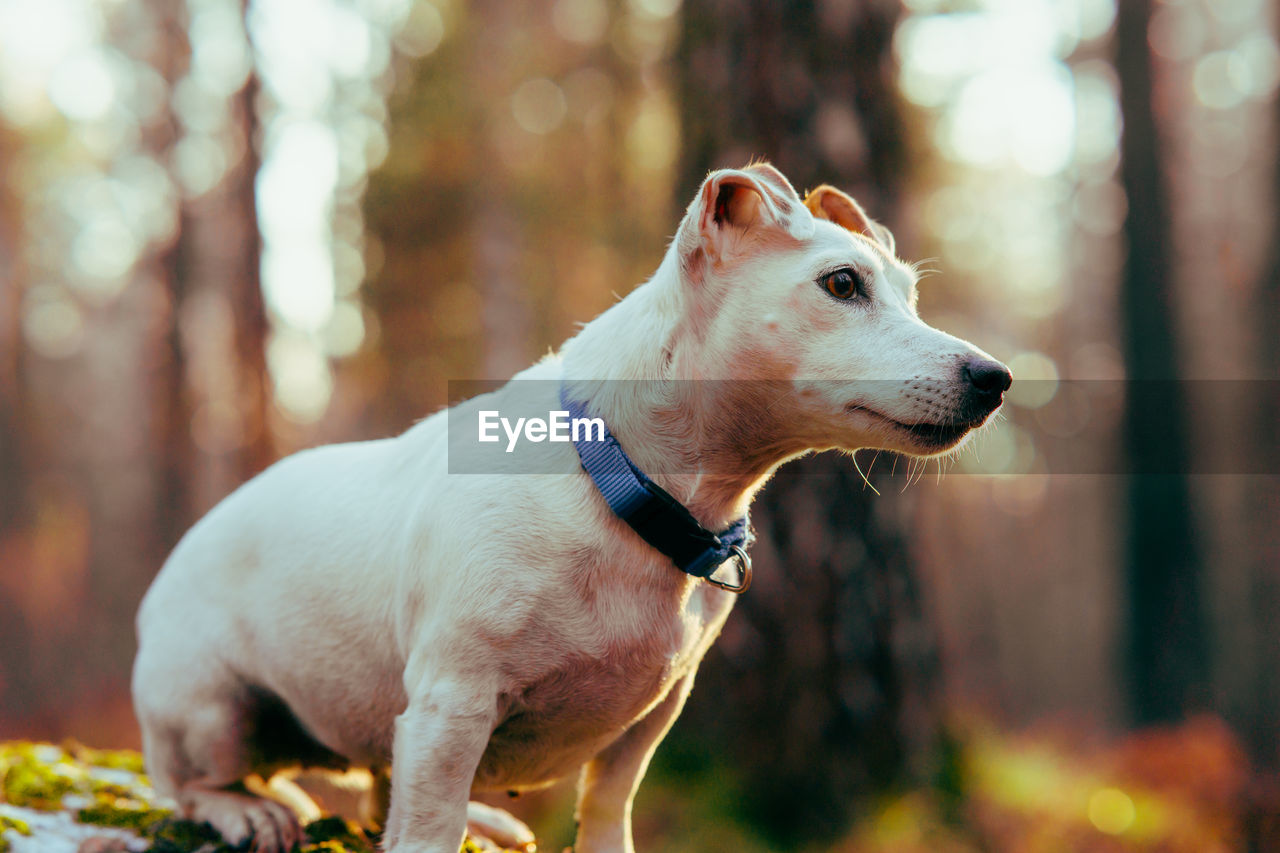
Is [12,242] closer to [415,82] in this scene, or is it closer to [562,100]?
[415,82]

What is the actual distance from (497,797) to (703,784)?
3320 millimetres

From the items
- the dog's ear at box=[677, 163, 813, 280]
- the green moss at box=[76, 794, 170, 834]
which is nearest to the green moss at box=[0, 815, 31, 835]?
the green moss at box=[76, 794, 170, 834]

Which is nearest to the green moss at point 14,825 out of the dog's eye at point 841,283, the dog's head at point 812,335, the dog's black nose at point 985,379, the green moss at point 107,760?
the green moss at point 107,760

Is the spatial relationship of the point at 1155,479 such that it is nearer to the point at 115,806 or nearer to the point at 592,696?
the point at 592,696

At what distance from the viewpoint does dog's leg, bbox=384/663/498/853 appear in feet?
7.13

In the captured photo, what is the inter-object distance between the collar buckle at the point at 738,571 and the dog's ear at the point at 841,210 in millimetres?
1053

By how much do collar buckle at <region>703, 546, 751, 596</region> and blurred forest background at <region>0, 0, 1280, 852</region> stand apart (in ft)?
6.63

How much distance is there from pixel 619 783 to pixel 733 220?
1696mm

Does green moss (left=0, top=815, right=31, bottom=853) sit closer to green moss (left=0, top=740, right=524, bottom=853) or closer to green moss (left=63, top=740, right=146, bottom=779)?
green moss (left=0, top=740, right=524, bottom=853)

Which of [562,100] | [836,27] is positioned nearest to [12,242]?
[562,100]

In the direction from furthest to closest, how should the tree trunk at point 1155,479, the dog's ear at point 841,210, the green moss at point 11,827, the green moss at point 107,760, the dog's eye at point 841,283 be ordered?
the tree trunk at point 1155,479 < the green moss at point 107,760 < the dog's ear at point 841,210 < the green moss at point 11,827 < the dog's eye at point 841,283

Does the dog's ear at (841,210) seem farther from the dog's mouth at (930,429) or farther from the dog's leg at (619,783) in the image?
the dog's leg at (619,783)

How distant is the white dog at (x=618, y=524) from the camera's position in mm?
2193

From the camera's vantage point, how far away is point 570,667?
2.23m
